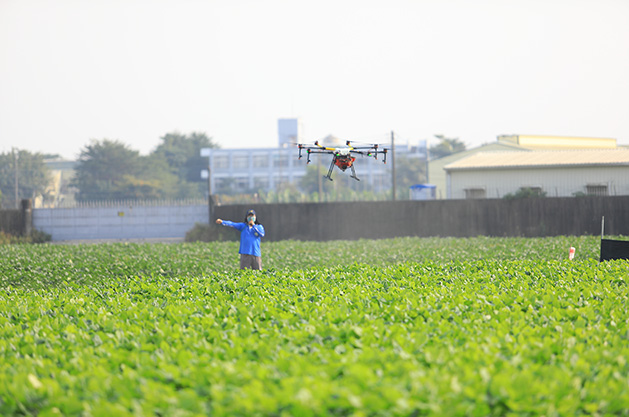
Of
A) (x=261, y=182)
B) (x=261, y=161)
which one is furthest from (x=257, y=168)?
(x=261, y=182)

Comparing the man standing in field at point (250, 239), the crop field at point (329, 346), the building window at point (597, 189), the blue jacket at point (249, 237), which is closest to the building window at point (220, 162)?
the building window at point (597, 189)

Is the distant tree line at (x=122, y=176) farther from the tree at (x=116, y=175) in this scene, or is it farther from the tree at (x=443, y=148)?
the tree at (x=443, y=148)

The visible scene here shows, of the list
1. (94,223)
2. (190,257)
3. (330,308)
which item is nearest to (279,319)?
(330,308)

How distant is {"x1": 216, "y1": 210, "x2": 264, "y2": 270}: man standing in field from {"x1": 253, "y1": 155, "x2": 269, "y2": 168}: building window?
7678 cm

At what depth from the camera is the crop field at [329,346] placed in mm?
5105

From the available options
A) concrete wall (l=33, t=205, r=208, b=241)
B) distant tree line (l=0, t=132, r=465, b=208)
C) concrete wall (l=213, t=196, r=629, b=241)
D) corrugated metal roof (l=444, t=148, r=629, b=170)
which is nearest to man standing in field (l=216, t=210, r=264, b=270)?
concrete wall (l=213, t=196, r=629, b=241)

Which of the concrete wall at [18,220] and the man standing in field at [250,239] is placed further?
the concrete wall at [18,220]

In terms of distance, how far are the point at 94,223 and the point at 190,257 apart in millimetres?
17327

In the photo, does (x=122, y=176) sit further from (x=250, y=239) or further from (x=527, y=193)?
(x=250, y=239)

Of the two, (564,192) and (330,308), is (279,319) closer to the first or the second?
(330,308)

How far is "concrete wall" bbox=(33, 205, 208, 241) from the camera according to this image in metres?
36.8

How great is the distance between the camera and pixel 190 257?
870 inches

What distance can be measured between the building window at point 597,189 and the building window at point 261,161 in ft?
198

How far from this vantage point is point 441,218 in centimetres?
3322
